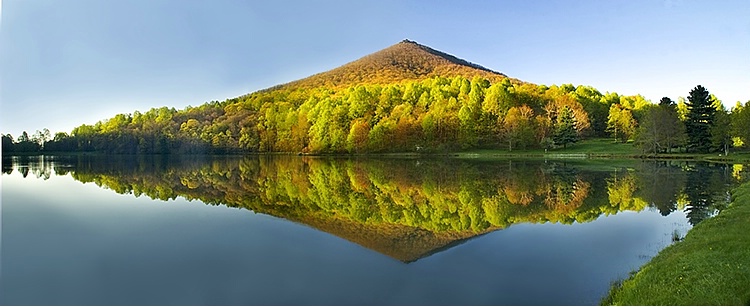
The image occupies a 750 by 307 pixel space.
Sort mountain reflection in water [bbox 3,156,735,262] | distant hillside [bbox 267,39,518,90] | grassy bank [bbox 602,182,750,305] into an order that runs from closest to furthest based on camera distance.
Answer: grassy bank [bbox 602,182,750,305], mountain reflection in water [bbox 3,156,735,262], distant hillside [bbox 267,39,518,90]

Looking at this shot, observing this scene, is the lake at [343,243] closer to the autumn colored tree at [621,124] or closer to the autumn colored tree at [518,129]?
the autumn colored tree at [518,129]

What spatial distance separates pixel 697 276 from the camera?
318 inches

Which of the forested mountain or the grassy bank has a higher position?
the forested mountain

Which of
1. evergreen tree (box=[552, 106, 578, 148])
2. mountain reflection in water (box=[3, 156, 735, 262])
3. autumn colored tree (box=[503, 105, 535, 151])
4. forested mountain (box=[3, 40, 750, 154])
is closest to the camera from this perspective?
mountain reflection in water (box=[3, 156, 735, 262])

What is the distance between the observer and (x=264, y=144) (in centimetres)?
9925

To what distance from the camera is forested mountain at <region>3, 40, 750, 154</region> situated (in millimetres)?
56094

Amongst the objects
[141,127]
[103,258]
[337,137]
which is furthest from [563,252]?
[141,127]

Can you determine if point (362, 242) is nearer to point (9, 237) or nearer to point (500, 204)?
point (500, 204)

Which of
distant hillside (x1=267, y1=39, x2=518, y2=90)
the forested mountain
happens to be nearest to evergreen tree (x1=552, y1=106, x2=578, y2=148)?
the forested mountain

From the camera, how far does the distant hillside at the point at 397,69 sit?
498ft

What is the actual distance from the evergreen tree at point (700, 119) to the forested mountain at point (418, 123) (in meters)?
0.11

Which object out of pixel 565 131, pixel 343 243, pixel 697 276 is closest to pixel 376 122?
pixel 565 131

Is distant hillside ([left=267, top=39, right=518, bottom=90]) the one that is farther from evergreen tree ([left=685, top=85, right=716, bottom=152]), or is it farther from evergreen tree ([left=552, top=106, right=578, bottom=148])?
evergreen tree ([left=685, top=85, right=716, bottom=152])

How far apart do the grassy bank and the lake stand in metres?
0.84
